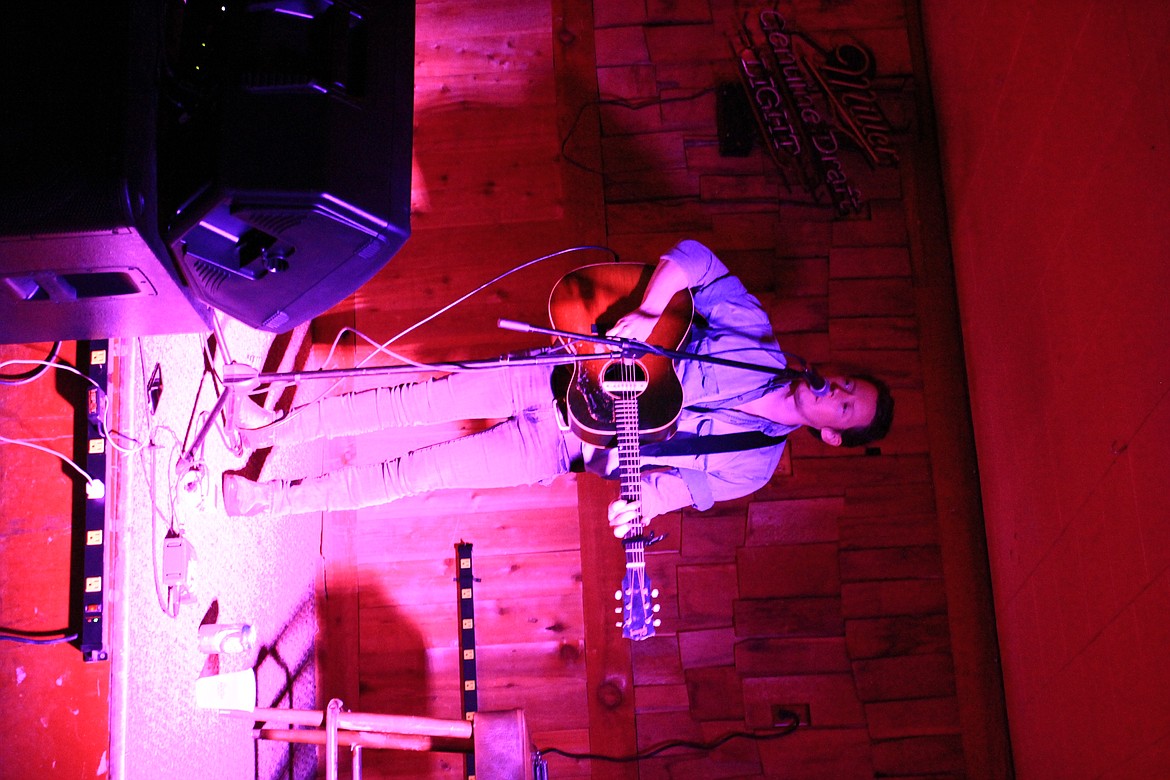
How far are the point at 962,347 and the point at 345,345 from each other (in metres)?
2.36

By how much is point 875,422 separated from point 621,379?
86cm

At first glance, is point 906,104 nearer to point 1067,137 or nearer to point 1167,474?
point 1067,137

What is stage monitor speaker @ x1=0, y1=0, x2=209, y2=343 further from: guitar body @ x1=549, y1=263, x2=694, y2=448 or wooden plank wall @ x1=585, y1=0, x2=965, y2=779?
wooden plank wall @ x1=585, y1=0, x2=965, y2=779

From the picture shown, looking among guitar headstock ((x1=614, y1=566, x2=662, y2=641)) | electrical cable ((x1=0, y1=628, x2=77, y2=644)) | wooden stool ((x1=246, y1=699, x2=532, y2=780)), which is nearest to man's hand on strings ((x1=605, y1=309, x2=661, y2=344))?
guitar headstock ((x1=614, y1=566, x2=662, y2=641))

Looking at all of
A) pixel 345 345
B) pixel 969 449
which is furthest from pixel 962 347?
pixel 345 345

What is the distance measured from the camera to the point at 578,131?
3.09 metres

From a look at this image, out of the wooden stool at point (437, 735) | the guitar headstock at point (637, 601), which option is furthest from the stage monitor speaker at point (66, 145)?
the guitar headstock at point (637, 601)

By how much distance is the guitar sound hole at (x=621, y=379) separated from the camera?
2273 mm

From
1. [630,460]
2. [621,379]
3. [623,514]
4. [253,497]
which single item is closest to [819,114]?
[621,379]

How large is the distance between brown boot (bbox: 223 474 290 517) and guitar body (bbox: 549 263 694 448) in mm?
913

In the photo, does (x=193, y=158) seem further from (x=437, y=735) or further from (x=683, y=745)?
(x=683, y=745)

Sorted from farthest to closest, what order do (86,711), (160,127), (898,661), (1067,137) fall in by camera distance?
(898,661) → (1067,137) → (86,711) → (160,127)

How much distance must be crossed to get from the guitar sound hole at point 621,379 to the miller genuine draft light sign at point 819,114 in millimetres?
1244

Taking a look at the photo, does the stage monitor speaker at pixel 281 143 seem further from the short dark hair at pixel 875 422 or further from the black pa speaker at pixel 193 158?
the short dark hair at pixel 875 422
